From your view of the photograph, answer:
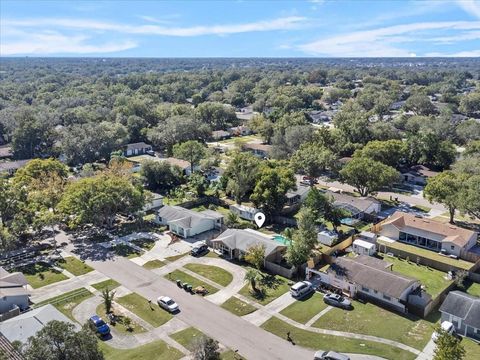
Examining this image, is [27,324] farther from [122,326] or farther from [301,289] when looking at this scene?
[301,289]

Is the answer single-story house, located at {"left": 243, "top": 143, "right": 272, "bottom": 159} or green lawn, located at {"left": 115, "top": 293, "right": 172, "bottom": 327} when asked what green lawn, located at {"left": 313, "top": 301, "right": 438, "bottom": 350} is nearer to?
green lawn, located at {"left": 115, "top": 293, "right": 172, "bottom": 327}

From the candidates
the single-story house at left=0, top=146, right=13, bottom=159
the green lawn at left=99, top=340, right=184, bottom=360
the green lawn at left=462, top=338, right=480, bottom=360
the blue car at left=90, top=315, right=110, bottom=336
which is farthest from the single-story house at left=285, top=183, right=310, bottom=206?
the single-story house at left=0, top=146, right=13, bottom=159

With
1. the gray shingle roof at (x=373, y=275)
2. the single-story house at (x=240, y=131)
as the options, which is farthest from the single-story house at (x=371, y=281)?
the single-story house at (x=240, y=131)

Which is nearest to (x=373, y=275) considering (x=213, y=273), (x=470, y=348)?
(x=470, y=348)

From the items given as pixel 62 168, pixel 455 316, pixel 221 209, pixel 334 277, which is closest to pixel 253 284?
pixel 334 277

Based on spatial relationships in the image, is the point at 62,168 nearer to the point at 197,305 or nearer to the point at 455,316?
the point at 197,305

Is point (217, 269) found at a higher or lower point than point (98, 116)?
lower
